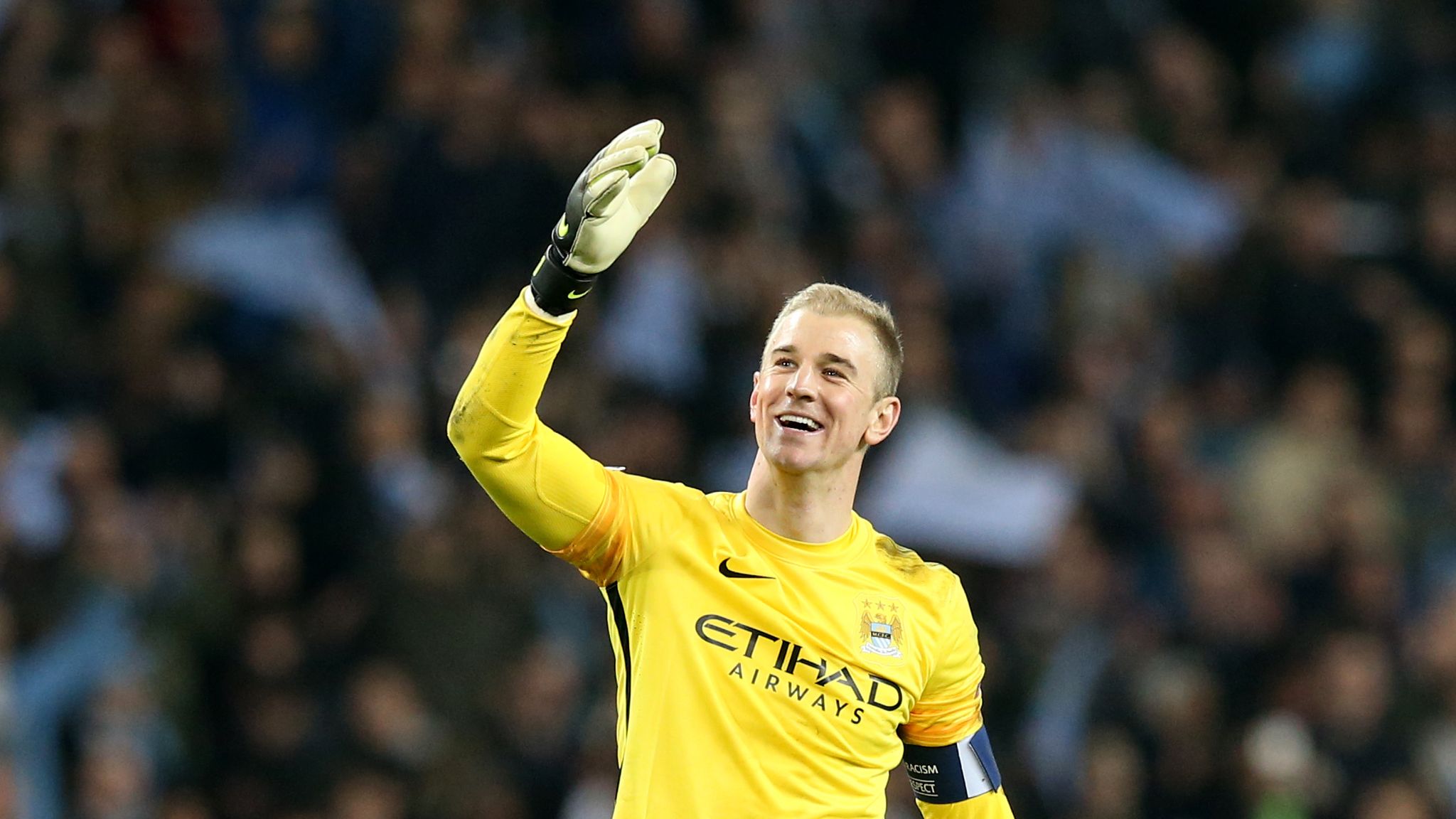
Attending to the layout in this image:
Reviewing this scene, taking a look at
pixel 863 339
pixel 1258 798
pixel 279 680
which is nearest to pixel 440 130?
pixel 279 680

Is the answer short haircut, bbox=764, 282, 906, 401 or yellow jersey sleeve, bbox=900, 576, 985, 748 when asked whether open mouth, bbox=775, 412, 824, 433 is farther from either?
yellow jersey sleeve, bbox=900, 576, 985, 748

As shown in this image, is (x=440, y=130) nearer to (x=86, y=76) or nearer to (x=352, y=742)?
(x=86, y=76)

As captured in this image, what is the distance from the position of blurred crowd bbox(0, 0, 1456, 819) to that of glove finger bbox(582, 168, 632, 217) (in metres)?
4.96

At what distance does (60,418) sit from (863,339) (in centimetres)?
624

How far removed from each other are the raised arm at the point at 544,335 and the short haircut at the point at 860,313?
0.57 metres

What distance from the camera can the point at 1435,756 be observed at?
9180 millimetres

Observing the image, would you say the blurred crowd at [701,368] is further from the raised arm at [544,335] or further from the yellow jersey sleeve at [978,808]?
the raised arm at [544,335]

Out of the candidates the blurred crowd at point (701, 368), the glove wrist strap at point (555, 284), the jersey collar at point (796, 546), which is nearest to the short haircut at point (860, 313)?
the jersey collar at point (796, 546)

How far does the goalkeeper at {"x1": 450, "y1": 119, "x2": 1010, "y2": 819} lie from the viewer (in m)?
4.19

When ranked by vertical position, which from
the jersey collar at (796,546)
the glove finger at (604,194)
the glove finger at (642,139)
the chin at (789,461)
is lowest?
the jersey collar at (796,546)

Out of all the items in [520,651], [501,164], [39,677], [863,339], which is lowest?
[39,677]

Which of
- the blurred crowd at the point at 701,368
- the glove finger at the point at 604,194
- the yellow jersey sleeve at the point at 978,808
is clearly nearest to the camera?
the glove finger at the point at 604,194

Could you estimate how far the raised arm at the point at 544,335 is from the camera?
4.15 meters

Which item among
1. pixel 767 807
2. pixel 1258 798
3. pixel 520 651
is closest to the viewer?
pixel 767 807
